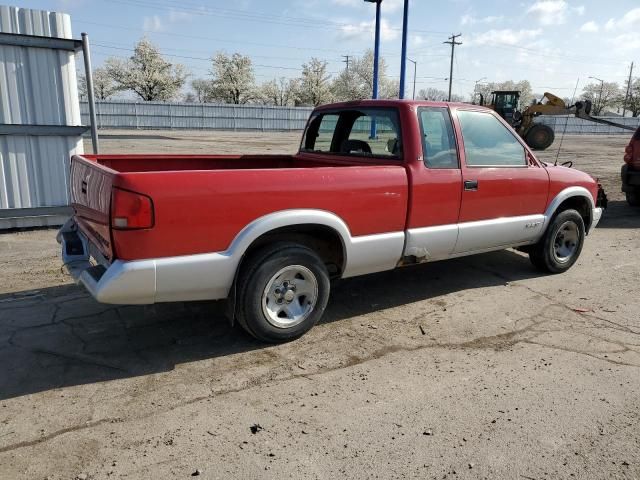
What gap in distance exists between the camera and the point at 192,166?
5.57m

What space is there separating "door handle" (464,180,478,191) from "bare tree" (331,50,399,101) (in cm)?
7845

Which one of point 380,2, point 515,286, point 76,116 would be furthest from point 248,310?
point 380,2

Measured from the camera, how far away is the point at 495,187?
16.5 feet

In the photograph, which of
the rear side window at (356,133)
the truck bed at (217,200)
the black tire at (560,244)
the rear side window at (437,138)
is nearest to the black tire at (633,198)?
the black tire at (560,244)

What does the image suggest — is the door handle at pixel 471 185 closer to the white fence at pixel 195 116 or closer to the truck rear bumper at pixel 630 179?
the truck rear bumper at pixel 630 179

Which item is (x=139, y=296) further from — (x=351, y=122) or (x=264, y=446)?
(x=351, y=122)

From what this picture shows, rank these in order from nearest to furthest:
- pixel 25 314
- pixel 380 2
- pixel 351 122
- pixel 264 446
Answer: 1. pixel 264 446
2. pixel 25 314
3. pixel 351 122
4. pixel 380 2

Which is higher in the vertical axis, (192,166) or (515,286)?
(192,166)

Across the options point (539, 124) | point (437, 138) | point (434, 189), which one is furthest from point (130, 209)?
point (539, 124)

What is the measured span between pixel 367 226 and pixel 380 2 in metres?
23.7

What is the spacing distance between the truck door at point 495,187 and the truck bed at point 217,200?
866mm

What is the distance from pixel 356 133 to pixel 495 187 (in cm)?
151

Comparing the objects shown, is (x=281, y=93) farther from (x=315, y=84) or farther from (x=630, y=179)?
(x=630, y=179)

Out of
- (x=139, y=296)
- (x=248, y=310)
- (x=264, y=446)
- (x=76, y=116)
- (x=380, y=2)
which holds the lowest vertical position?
(x=264, y=446)
